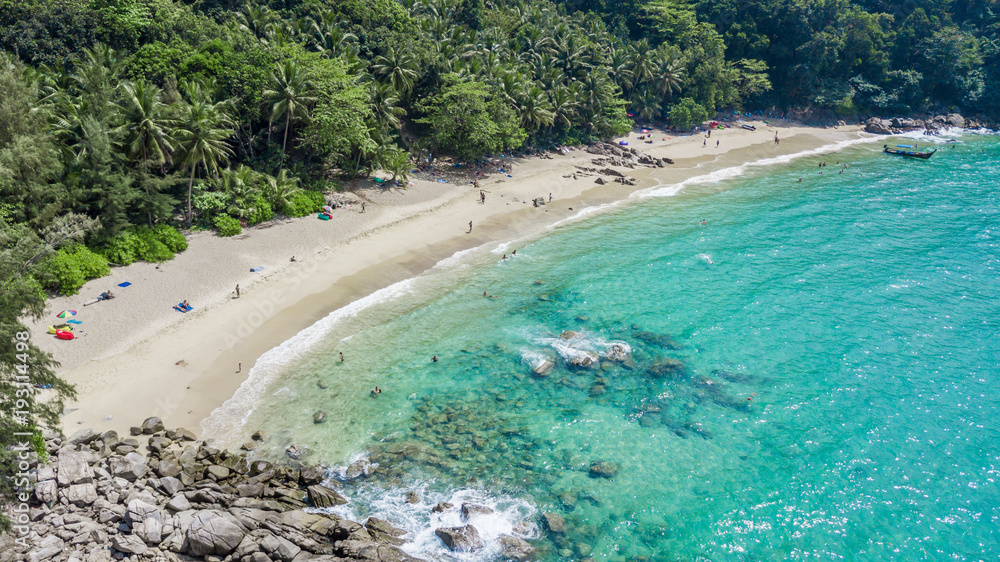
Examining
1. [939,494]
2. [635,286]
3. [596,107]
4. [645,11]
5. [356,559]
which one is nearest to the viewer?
[356,559]

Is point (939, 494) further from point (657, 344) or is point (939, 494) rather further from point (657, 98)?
point (657, 98)

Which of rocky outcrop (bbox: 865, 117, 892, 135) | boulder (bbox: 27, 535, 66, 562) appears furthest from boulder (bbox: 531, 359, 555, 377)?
rocky outcrop (bbox: 865, 117, 892, 135)

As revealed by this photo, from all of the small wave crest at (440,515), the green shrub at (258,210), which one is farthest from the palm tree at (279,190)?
the small wave crest at (440,515)

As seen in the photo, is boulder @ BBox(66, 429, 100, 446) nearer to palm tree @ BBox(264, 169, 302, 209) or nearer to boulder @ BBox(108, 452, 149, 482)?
boulder @ BBox(108, 452, 149, 482)

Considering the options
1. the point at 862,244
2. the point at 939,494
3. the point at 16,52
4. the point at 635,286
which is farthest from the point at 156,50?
the point at 862,244

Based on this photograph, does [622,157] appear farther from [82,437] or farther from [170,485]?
[82,437]
